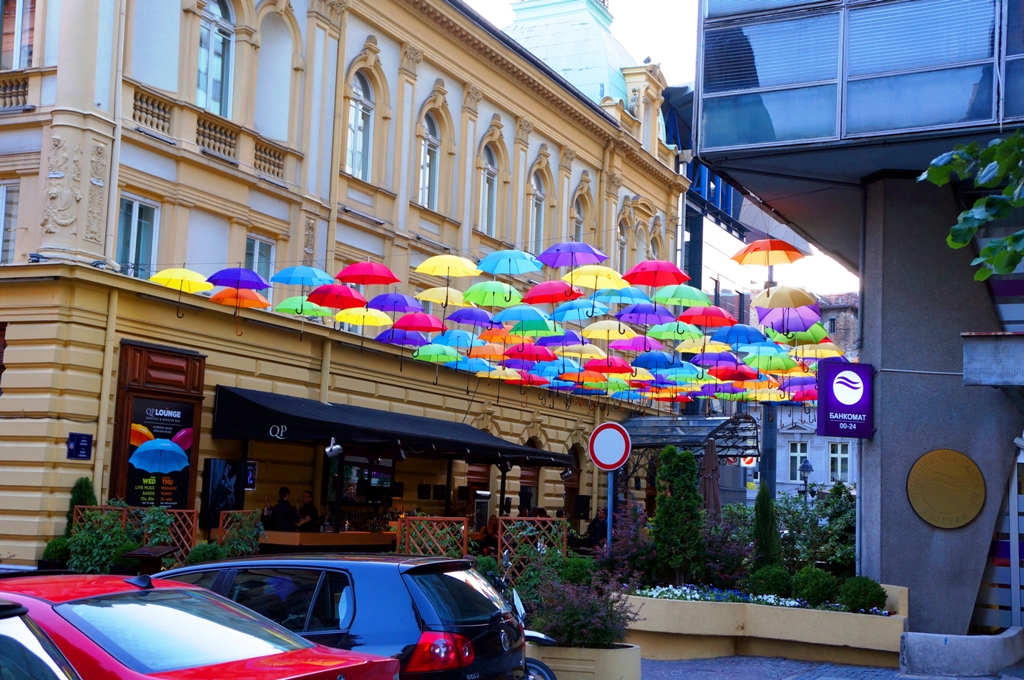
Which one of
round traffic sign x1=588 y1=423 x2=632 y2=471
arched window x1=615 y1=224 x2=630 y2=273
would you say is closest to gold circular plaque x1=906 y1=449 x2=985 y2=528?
round traffic sign x1=588 y1=423 x2=632 y2=471

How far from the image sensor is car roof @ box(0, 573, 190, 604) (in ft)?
18.7

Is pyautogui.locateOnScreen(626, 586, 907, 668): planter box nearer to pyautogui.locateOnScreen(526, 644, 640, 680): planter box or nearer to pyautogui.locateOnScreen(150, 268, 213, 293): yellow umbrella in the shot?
pyautogui.locateOnScreen(526, 644, 640, 680): planter box

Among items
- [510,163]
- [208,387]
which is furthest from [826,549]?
[510,163]

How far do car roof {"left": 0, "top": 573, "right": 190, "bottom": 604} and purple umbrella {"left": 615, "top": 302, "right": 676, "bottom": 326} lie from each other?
20320mm

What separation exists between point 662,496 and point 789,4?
284 inches

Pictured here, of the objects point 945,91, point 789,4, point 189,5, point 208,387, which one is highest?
point 189,5

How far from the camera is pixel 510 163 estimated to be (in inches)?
1369

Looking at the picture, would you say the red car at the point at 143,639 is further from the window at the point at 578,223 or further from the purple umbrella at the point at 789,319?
the window at the point at 578,223

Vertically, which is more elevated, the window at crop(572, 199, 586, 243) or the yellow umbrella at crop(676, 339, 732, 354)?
the window at crop(572, 199, 586, 243)

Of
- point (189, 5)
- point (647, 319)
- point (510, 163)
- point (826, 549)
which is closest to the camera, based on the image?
point (826, 549)

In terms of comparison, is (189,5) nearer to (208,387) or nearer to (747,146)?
(208,387)

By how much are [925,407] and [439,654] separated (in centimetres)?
1056

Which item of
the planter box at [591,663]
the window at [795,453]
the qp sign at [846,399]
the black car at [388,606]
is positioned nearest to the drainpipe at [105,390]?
the planter box at [591,663]

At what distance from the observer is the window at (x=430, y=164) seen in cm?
3067
